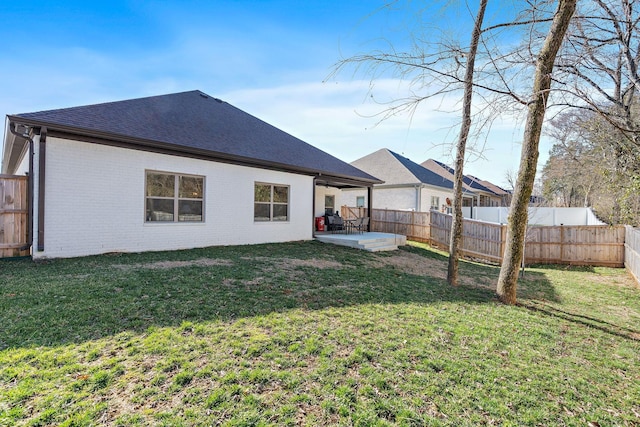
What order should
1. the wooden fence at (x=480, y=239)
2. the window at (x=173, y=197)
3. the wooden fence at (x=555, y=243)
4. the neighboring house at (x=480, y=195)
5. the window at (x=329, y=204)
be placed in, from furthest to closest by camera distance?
the neighboring house at (x=480, y=195), the window at (x=329, y=204), the wooden fence at (x=480, y=239), the wooden fence at (x=555, y=243), the window at (x=173, y=197)

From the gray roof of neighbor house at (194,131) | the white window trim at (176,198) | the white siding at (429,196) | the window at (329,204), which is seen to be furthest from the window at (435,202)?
the white window trim at (176,198)

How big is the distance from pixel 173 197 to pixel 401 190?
564 inches

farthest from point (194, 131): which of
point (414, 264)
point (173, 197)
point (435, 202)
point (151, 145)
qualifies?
point (435, 202)

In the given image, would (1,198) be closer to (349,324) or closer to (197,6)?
(197,6)

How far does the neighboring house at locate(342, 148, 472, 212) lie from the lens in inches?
752

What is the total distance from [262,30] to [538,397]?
8.80 metres

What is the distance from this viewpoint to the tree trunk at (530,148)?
4.84 meters

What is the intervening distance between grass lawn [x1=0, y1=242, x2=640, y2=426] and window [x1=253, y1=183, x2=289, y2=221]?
15.8 ft

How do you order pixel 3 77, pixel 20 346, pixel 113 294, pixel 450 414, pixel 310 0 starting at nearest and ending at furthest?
1. pixel 450 414
2. pixel 20 346
3. pixel 113 294
4. pixel 310 0
5. pixel 3 77

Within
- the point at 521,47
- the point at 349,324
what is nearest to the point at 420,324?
the point at 349,324

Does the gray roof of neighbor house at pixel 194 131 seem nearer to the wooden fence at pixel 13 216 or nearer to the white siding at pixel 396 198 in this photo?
the wooden fence at pixel 13 216

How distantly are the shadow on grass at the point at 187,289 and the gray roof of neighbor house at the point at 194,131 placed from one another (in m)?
2.90

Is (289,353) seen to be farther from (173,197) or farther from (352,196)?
(352,196)

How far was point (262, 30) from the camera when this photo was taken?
25.8ft
